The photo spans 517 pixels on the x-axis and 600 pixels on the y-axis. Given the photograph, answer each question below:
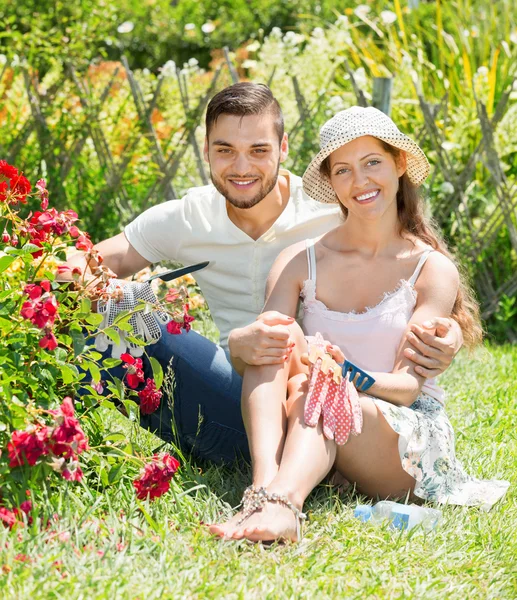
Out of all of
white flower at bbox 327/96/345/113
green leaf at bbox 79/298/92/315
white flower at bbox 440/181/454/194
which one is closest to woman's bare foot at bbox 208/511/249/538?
green leaf at bbox 79/298/92/315

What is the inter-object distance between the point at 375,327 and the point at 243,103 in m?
0.93

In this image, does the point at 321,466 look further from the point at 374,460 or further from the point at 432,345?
the point at 432,345

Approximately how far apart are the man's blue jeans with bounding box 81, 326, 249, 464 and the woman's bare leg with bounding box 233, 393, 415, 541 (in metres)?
0.34

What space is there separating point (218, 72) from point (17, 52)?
1.61 meters

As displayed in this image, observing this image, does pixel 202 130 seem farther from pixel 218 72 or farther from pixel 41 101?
pixel 41 101

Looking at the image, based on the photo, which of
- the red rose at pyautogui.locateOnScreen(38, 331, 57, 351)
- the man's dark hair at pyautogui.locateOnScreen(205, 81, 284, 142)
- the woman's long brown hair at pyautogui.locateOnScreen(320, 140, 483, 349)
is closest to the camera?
the red rose at pyautogui.locateOnScreen(38, 331, 57, 351)

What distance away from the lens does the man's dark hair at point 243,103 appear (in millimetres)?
3078

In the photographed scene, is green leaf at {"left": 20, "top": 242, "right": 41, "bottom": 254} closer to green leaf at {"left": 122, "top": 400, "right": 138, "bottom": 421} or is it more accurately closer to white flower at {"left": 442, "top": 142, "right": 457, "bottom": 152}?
green leaf at {"left": 122, "top": 400, "right": 138, "bottom": 421}

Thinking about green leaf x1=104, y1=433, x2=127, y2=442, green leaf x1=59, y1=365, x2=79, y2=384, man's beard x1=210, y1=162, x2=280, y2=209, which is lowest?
green leaf x1=104, y1=433, x2=127, y2=442

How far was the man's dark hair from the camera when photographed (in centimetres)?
308

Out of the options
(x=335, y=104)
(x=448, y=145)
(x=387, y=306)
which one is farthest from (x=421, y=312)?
(x=335, y=104)

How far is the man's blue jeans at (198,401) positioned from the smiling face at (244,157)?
617 millimetres

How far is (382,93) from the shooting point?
5086mm

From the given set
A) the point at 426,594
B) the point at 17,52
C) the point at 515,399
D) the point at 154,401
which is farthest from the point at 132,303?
the point at 17,52
